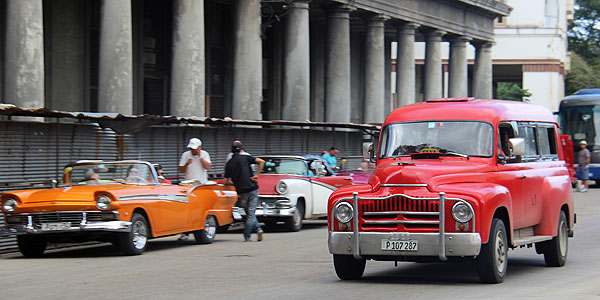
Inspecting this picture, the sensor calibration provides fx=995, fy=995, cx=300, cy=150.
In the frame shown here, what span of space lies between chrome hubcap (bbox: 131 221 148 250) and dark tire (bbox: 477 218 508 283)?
638 cm

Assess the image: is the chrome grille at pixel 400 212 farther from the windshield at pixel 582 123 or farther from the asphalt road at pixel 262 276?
the windshield at pixel 582 123

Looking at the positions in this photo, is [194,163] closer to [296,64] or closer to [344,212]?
[344,212]

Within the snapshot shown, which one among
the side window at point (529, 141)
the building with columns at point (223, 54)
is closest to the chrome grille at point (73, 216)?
the side window at point (529, 141)

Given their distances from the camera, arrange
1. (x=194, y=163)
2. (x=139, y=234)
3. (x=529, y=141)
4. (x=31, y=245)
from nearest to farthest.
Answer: (x=529, y=141), (x=31, y=245), (x=139, y=234), (x=194, y=163)

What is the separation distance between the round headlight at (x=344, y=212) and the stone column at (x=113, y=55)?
16.7 metres

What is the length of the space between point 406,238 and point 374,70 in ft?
106

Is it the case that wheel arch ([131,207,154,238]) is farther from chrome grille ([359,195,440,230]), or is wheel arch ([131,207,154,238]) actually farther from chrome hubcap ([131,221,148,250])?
chrome grille ([359,195,440,230])

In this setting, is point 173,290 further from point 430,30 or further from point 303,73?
point 430,30

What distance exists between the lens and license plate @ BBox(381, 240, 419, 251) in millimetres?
10914

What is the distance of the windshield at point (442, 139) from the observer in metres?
12.2

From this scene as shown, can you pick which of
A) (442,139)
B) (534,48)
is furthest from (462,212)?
(534,48)

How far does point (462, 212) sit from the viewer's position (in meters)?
10.8

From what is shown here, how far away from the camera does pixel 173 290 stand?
11109 mm

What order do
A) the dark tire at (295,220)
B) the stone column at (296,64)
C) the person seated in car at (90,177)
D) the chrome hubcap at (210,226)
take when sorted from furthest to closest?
the stone column at (296,64), the dark tire at (295,220), the chrome hubcap at (210,226), the person seated in car at (90,177)
